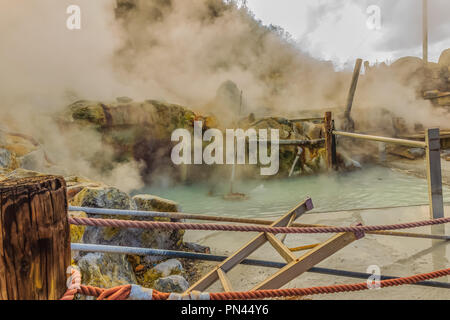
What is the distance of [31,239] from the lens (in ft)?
2.79

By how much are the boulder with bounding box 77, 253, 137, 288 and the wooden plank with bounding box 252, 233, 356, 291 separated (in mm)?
1290

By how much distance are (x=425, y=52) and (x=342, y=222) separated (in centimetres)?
2369

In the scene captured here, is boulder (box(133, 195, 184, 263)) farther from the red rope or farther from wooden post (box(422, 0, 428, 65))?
wooden post (box(422, 0, 428, 65))

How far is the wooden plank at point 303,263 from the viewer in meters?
1.74

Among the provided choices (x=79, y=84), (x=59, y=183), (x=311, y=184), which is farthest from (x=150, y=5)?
(x=59, y=183)

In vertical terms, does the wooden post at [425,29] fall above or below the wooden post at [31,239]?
above

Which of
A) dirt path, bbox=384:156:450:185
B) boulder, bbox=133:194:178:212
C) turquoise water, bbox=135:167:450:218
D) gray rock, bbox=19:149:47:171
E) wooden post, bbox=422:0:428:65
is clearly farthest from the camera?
wooden post, bbox=422:0:428:65

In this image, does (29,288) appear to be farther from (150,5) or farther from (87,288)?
(150,5)

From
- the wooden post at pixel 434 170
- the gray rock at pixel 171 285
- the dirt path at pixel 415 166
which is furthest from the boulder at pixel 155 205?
the dirt path at pixel 415 166

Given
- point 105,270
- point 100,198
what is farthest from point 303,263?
point 100,198

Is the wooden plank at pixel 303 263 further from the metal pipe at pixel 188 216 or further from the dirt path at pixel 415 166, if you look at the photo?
the dirt path at pixel 415 166

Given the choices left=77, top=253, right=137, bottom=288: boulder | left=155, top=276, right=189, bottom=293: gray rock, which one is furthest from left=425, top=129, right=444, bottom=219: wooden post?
left=77, top=253, right=137, bottom=288: boulder

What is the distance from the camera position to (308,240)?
11.1 feet

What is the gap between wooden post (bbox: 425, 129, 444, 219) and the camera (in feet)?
10.2
